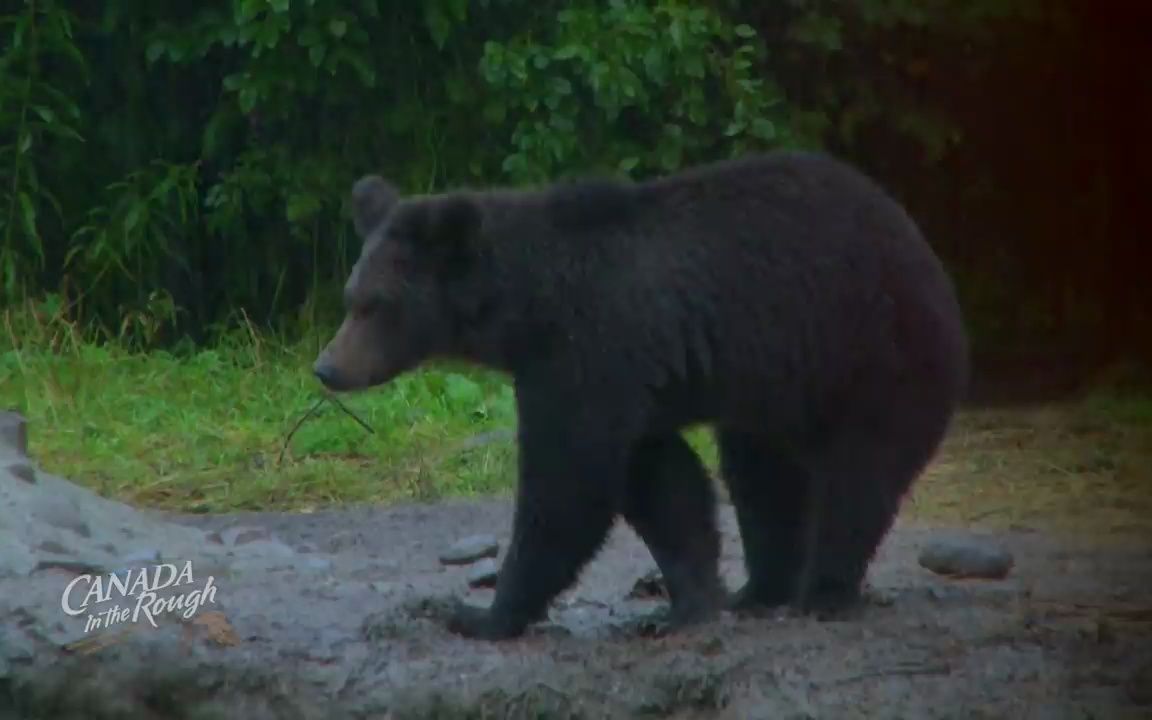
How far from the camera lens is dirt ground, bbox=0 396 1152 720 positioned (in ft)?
9.25

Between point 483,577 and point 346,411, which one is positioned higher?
point 483,577

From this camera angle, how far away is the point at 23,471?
16.7 ft

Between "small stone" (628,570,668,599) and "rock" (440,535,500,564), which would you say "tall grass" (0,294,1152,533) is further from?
"small stone" (628,570,668,599)

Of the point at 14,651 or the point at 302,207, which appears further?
the point at 302,207

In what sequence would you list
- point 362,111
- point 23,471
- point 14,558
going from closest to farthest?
point 14,558, point 23,471, point 362,111

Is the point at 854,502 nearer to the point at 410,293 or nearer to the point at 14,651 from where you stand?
the point at 410,293

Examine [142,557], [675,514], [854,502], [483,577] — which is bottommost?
[483,577]

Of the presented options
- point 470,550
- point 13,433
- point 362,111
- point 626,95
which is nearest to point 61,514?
point 13,433

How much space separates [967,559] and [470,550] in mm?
1466

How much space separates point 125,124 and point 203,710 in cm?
455

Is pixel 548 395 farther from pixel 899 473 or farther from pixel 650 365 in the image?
pixel 899 473

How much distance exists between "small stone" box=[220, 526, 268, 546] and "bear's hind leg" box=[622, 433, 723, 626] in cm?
146

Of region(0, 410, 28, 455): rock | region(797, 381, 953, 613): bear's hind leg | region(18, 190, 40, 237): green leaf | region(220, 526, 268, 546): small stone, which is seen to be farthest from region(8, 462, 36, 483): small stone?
region(18, 190, 40, 237): green leaf

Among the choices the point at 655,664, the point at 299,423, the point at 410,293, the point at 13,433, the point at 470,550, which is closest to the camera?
the point at 655,664
